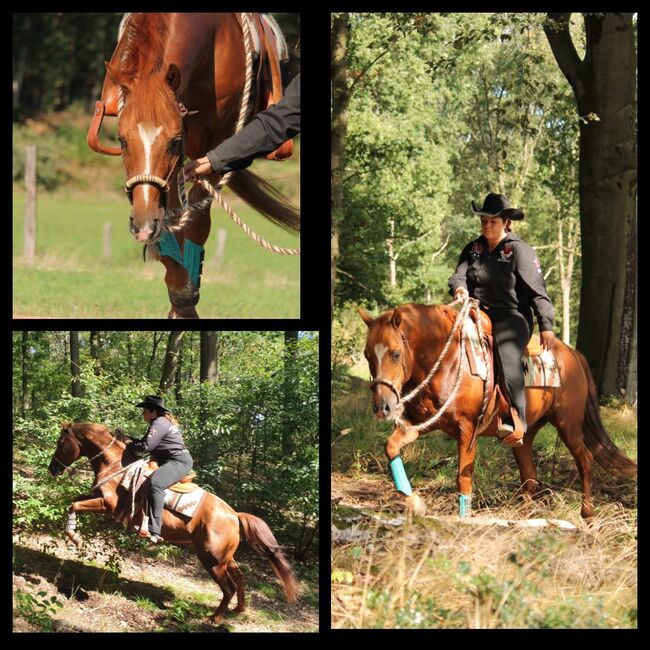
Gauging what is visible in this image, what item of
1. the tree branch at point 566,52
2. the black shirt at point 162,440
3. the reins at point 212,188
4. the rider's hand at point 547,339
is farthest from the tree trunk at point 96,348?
the tree branch at point 566,52

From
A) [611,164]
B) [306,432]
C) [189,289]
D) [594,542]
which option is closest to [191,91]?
[189,289]

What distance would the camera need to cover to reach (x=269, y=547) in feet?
24.6

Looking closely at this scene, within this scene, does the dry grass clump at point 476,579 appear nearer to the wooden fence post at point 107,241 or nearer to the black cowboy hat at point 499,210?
the black cowboy hat at point 499,210

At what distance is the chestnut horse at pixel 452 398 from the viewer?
8.01 m

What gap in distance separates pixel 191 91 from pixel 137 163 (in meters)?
0.55

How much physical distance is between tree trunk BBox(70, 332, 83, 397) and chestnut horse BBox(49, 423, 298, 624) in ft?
0.72

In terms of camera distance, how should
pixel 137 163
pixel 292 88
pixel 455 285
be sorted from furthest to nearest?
pixel 455 285
pixel 292 88
pixel 137 163

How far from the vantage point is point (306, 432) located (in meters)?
7.68

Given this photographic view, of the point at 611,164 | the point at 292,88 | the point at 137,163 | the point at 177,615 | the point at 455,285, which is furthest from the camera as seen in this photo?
the point at 611,164

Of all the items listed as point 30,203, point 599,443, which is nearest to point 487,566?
point 599,443

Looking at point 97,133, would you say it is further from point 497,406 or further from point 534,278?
point 497,406

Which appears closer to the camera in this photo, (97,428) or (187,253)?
(187,253)

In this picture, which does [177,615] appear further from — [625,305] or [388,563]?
[625,305]

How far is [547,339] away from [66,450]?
3.57m
